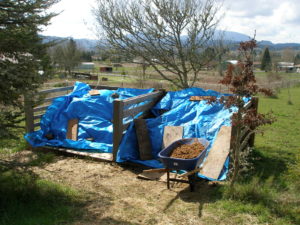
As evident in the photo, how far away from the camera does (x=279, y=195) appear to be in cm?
443

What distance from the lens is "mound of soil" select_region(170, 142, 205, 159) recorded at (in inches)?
202

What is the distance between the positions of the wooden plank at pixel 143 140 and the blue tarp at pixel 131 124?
0.37 ft

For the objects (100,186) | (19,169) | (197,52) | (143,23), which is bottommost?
(100,186)

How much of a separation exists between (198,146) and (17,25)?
3.66 meters

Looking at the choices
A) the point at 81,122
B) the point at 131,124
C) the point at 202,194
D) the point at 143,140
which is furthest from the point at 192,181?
the point at 81,122

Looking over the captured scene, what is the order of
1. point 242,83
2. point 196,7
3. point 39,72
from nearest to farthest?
point 39,72 < point 242,83 < point 196,7

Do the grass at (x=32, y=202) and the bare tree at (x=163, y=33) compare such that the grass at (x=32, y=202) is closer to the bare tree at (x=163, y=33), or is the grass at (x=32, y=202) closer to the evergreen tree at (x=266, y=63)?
the bare tree at (x=163, y=33)

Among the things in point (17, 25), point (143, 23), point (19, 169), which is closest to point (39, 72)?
point (17, 25)

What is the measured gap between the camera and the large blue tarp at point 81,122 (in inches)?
278

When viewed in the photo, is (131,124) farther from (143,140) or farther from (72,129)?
(72,129)

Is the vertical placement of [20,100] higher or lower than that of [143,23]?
lower

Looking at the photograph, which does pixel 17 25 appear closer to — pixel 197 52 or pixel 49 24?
pixel 49 24

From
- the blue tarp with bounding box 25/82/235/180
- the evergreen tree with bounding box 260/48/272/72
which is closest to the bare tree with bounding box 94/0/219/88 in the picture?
the blue tarp with bounding box 25/82/235/180

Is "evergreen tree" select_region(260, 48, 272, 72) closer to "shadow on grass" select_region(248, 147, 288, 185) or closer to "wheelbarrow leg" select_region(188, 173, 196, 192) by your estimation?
"shadow on grass" select_region(248, 147, 288, 185)
